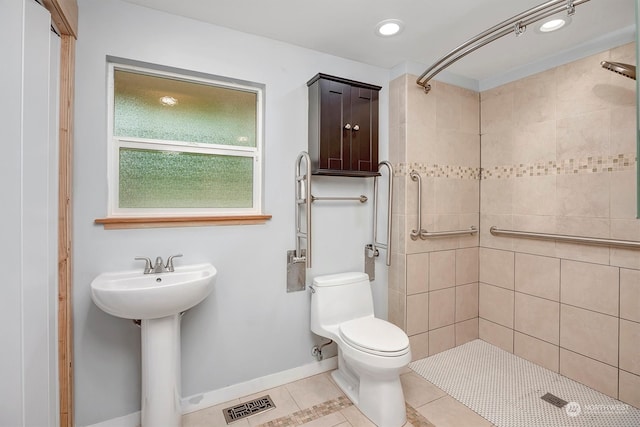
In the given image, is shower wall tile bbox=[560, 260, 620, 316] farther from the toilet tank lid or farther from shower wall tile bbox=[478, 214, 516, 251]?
the toilet tank lid

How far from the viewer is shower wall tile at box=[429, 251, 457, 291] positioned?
2348 millimetres

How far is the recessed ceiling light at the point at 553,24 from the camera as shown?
167 centimetres

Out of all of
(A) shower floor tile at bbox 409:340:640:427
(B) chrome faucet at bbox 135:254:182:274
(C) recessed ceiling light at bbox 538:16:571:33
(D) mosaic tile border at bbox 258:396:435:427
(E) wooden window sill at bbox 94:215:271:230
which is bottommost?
(D) mosaic tile border at bbox 258:396:435:427

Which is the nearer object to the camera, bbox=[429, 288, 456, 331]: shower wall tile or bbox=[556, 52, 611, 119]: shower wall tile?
bbox=[556, 52, 611, 119]: shower wall tile

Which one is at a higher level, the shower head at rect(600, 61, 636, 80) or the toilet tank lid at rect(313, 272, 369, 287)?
the shower head at rect(600, 61, 636, 80)

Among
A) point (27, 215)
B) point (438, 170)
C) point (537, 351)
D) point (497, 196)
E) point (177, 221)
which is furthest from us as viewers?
point (497, 196)

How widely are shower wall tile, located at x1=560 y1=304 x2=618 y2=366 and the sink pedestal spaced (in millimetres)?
2516

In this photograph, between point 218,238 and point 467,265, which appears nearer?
point 218,238

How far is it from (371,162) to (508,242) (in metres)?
1.34

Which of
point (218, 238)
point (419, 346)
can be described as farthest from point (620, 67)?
point (218, 238)

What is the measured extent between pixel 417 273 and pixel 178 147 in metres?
1.87

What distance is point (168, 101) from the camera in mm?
1738

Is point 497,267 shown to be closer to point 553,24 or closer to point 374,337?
point 374,337

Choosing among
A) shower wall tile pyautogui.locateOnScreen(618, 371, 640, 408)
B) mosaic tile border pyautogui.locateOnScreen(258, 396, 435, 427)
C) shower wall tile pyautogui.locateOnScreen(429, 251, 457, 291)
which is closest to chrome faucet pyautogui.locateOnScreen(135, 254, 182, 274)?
mosaic tile border pyautogui.locateOnScreen(258, 396, 435, 427)
